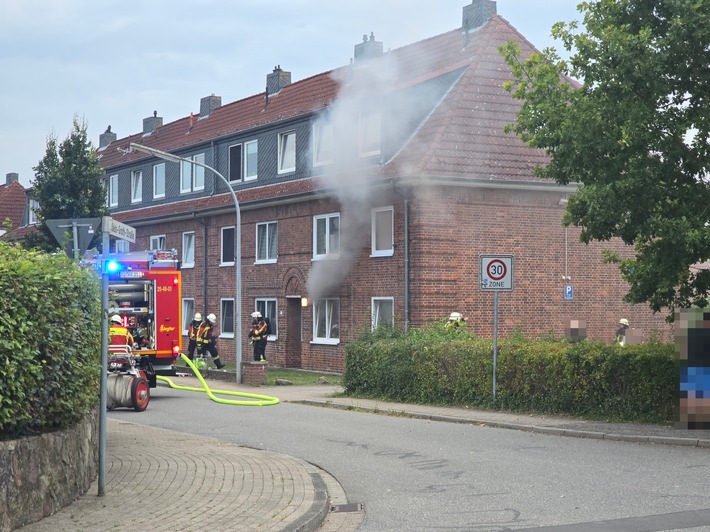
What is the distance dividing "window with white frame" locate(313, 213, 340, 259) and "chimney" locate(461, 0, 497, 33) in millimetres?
7537

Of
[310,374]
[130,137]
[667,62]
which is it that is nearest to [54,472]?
[667,62]

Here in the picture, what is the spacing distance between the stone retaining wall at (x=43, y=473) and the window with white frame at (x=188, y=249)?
2944 cm

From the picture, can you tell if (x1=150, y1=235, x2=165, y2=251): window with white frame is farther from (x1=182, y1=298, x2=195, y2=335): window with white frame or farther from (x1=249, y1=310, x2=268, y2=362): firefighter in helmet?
(x1=249, y1=310, x2=268, y2=362): firefighter in helmet

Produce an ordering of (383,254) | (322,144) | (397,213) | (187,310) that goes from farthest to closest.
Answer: (187,310), (322,144), (383,254), (397,213)

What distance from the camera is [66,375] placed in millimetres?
8812

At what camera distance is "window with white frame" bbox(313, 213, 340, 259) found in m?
30.9

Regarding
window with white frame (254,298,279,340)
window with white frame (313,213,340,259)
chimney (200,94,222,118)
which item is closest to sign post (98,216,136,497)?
window with white frame (313,213,340,259)

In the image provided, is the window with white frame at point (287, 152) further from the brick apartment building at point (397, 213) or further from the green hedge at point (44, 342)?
the green hedge at point (44, 342)

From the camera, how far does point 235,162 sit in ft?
122

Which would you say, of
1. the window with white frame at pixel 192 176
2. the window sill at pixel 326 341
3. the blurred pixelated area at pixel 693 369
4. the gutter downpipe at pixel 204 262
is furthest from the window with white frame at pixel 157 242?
the blurred pixelated area at pixel 693 369

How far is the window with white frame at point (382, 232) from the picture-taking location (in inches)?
1137

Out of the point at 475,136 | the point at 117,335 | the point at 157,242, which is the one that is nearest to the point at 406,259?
the point at 475,136

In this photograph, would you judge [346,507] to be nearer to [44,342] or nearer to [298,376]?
[44,342]

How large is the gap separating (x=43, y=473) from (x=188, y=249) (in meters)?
31.4
